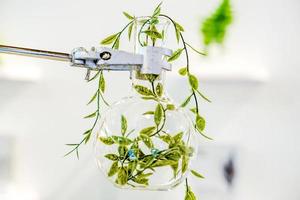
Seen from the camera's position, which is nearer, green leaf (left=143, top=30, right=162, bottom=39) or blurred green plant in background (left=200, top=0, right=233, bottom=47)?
green leaf (left=143, top=30, right=162, bottom=39)

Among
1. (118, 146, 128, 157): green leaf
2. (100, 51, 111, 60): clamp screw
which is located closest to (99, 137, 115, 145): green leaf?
(118, 146, 128, 157): green leaf

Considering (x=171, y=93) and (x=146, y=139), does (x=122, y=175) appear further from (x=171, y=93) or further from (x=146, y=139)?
(x=171, y=93)

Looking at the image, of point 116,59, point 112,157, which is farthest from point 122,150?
point 116,59

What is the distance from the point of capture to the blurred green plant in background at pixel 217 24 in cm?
123

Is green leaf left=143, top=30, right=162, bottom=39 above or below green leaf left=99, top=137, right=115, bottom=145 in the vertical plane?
above

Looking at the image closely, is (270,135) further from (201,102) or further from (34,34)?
(34,34)

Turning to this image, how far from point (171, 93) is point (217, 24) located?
243 mm

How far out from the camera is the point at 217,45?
1229mm

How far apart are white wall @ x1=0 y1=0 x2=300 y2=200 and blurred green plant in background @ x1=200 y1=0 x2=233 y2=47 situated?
0.02 meters

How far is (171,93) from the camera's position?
4.08ft

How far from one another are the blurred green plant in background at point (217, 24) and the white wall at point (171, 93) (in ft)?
0.07

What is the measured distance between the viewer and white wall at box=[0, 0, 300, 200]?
3.95 feet

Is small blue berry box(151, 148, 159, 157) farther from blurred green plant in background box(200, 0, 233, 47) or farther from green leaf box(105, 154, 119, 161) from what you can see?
blurred green plant in background box(200, 0, 233, 47)

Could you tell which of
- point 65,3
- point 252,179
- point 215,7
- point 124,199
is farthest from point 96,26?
point 252,179
